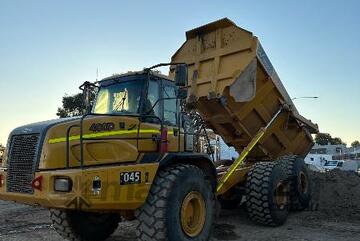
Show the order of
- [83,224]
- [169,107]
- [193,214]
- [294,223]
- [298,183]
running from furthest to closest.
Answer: [298,183]
[294,223]
[83,224]
[169,107]
[193,214]

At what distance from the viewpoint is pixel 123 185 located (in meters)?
5.29

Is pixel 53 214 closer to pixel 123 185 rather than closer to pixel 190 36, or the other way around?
pixel 123 185

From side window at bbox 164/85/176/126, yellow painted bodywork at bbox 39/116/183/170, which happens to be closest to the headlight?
yellow painted bodywork at bbox 39/116/183/170

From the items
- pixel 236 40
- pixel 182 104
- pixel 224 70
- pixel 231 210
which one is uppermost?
pixel 236 40

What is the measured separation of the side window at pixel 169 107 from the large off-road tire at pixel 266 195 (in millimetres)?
2616

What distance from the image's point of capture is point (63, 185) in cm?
503

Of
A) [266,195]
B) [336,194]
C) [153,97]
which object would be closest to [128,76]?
[153,97]

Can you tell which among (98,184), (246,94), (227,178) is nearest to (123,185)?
(98,184)

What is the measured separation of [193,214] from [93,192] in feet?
5.59

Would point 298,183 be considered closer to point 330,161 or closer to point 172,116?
point 172,116

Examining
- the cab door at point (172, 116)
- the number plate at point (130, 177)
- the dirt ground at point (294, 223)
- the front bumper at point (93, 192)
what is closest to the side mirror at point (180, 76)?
the cab door at point (172, 116)

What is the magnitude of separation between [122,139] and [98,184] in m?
0.82

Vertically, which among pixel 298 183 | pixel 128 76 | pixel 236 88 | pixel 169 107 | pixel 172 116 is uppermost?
pixel 236 88

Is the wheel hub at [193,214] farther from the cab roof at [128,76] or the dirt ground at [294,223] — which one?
the cab roof at [128,76]
